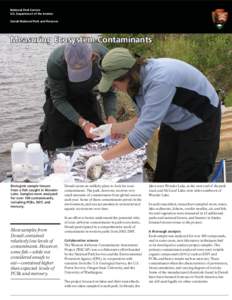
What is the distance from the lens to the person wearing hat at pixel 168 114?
1622mm

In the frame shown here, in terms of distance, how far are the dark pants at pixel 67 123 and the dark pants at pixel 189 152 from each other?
20 centimetres

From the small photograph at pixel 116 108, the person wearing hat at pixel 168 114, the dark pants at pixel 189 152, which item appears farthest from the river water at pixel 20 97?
the dark pants at pixel 189 152

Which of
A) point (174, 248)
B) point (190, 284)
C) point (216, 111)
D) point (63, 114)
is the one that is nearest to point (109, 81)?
point (63, 114)

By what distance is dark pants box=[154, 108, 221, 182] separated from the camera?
1.67m

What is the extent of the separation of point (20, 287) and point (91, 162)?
1.25 ft

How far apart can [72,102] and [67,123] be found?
58mm

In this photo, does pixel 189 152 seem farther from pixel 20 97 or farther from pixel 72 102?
pixel 20 97

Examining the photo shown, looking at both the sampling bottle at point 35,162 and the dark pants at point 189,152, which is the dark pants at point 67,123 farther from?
the dark pants at point 189,152
